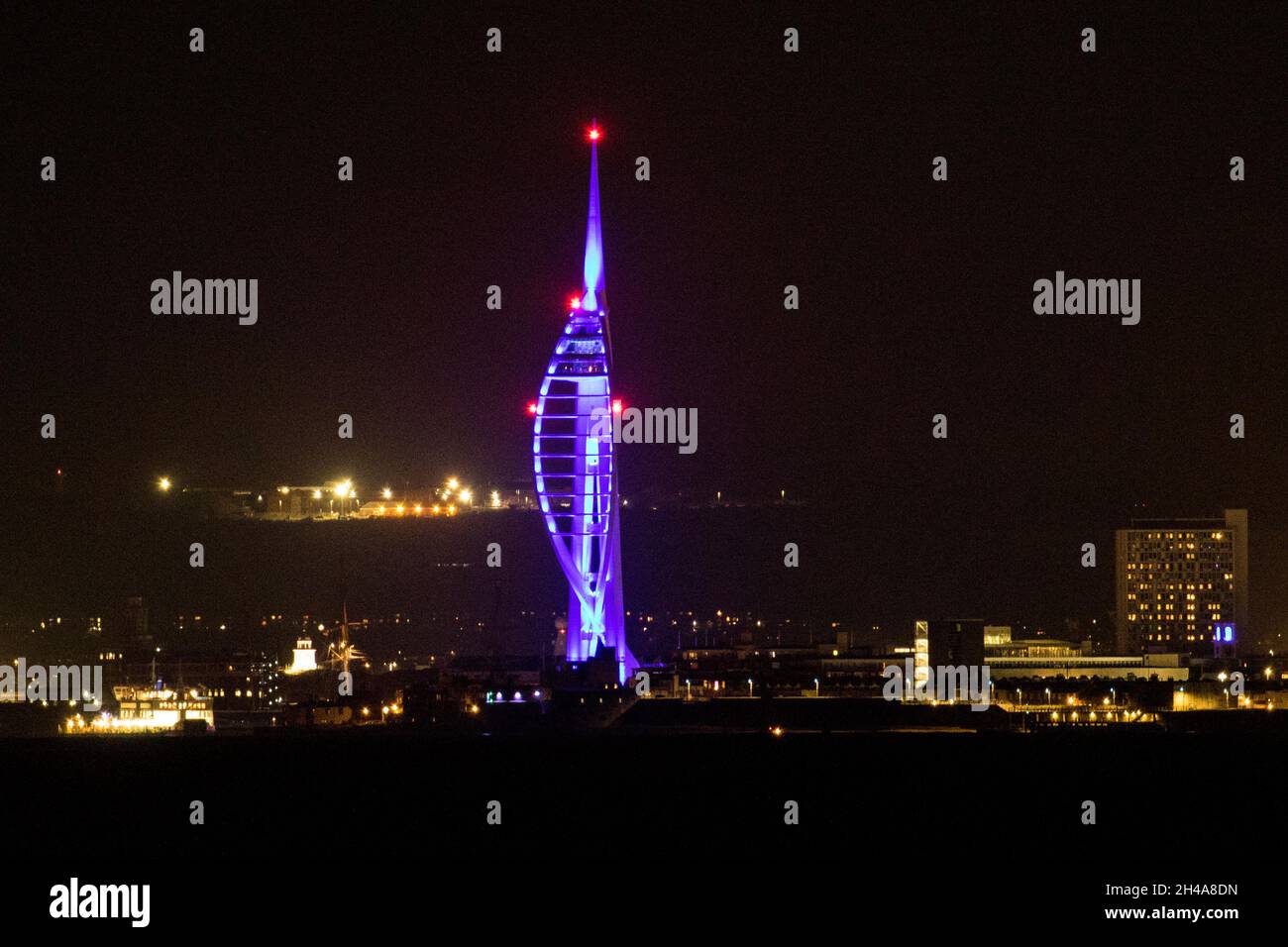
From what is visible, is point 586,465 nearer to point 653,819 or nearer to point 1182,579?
point 1182,579

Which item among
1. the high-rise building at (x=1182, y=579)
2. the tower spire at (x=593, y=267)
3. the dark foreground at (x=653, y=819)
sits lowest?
the dark foreground at (x=653, y=819)

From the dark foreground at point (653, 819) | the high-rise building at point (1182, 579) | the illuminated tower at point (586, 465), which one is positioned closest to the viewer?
the dark foreground at point (653, 819)

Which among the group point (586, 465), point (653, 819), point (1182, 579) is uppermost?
point (586, 465)

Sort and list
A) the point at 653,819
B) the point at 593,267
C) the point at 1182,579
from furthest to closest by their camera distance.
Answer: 1. the point at 1182,579
2. the point at 593,267
3. the point at 653,819

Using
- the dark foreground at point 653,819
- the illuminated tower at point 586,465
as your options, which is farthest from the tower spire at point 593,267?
the dark foreground at point 653,819

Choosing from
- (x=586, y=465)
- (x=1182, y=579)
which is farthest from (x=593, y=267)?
(x=1182, y=579)

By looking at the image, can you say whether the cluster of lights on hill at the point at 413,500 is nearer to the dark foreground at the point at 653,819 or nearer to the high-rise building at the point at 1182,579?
the high-rise building at the point at 1182,579
